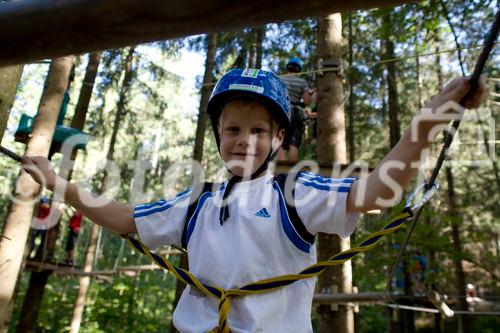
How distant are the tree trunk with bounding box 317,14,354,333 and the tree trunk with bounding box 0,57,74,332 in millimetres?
2838

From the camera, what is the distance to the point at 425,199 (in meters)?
1.68

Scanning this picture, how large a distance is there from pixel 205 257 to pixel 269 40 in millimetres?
10078

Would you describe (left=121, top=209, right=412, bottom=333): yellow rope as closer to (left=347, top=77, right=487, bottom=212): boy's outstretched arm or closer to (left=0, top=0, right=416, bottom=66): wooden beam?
(left=347, top=77, right=487, bottom=212): boy's outstretched arm

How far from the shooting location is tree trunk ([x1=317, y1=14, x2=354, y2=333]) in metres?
4.32

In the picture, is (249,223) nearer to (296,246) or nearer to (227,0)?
(296,246)

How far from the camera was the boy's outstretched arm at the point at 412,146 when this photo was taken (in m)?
1.15

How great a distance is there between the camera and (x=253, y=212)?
165 centimetres

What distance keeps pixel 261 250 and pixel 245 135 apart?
45 centimetres

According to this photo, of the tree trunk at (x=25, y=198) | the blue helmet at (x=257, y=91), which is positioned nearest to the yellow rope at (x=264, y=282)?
the blue helmet at (x=257, y=91)

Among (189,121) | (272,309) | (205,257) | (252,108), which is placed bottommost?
(272,309)

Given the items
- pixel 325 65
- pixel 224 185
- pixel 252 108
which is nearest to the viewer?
pixel 252 108

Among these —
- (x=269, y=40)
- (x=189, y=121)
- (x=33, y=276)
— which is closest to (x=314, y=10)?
(x=33, y=276)

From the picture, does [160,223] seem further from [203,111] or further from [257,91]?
[203,111]

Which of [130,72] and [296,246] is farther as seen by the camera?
[130,72]
